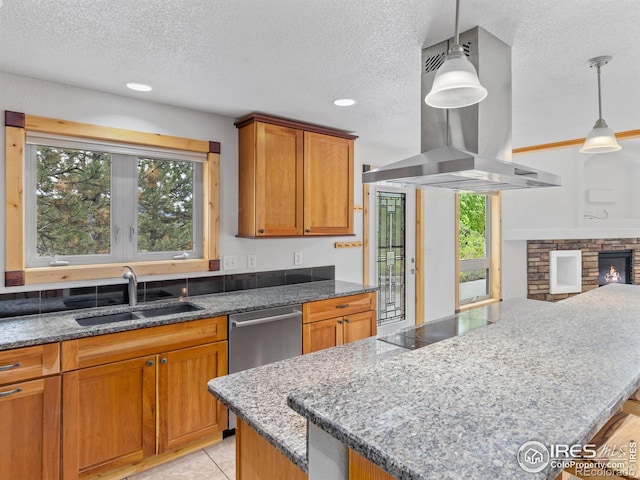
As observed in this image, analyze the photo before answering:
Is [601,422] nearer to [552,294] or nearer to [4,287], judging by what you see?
[4,287]

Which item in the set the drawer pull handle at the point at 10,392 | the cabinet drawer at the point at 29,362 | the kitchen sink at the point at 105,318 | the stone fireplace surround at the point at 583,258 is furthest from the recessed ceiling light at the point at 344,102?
the stone fireplace surround at the point at 583,258

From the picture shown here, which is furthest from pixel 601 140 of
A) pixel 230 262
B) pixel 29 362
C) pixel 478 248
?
pixel 478 248

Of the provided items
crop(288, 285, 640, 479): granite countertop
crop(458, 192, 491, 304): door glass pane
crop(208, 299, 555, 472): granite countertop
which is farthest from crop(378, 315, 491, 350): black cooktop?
crop(458, 192, 491, 304): door glass pane

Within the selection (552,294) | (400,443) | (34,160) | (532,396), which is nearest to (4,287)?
(34,160)

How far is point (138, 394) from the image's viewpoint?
2.19 m

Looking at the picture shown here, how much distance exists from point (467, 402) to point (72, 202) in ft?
8.75

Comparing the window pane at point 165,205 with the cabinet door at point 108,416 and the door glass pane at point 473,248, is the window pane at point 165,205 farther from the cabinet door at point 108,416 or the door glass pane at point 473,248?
the door glass pane at point 473,248

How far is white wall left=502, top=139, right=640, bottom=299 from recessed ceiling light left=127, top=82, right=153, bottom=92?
196 inches

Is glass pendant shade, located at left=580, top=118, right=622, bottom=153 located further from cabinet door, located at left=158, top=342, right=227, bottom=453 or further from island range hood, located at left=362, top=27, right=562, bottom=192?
cabinet door, located at left=158, top=342, right=227, bottom=453

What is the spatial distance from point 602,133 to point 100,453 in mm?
3340

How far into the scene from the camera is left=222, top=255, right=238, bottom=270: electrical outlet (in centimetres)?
310

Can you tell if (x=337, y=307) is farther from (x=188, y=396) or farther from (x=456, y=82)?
(x=456, y=82)

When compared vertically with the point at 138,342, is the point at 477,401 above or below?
above

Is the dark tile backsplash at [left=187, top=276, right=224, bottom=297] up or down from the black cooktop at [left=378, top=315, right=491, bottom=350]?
up
